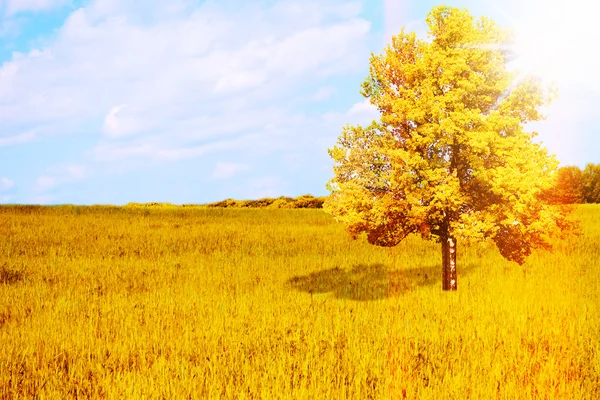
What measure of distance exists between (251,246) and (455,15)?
14993mm

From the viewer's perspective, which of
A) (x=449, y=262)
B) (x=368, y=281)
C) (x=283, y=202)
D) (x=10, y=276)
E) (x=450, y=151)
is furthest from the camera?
(x=283, y=202)

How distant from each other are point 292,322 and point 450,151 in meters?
5.34

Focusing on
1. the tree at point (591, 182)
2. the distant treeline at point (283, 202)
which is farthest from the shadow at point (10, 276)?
the tree at point (591, 182)

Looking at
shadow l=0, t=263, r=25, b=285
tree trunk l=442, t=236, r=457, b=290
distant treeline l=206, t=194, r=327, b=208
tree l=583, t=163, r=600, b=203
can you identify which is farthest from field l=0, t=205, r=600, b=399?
tree l=583, t=163, r=600, b=203

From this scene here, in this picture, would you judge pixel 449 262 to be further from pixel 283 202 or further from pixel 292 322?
pixel 283 202

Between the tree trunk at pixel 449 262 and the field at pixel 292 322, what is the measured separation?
48 cm

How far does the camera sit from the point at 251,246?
24.8m

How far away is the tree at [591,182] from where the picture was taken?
258 ft

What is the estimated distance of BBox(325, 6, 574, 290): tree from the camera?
11789mm

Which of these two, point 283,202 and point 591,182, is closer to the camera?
point 283,202

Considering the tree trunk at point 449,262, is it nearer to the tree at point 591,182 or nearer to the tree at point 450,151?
the tree at point 450,151

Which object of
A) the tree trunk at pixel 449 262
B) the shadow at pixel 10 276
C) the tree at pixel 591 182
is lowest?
the shadow at pixel 10 276

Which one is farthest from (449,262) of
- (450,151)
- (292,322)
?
(292,322)

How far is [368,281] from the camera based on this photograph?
16891mm
